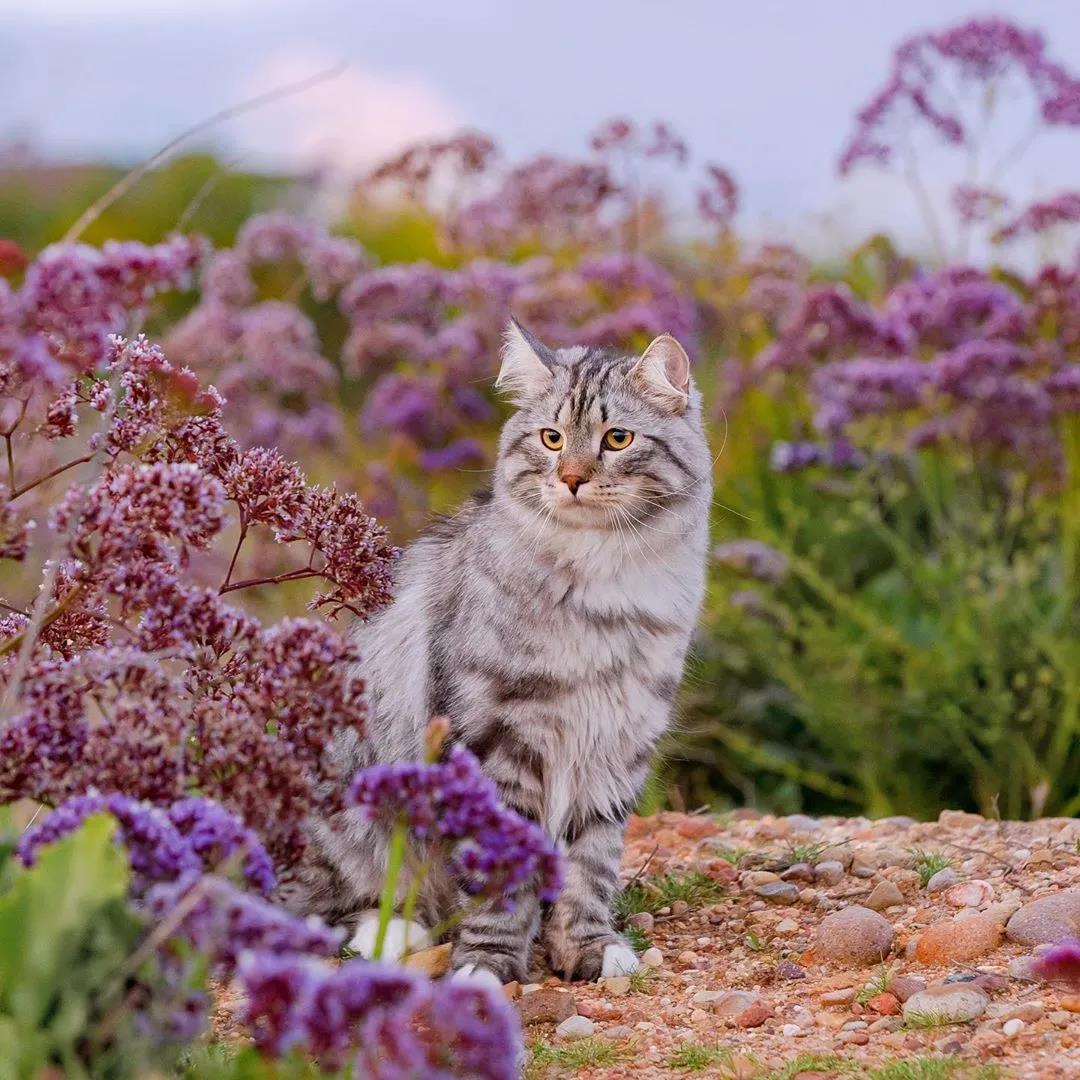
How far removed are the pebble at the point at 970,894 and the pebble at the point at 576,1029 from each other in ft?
3.52

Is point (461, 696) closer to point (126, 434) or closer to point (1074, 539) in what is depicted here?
point (126, 434)

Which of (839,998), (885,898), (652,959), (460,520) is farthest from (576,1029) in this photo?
(460,520)

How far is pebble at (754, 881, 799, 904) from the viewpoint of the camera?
12.9 ft

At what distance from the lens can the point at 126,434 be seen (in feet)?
10.3

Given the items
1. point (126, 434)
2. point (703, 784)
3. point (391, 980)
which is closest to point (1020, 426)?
point (703, 784)

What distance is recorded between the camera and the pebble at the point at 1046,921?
3365mm

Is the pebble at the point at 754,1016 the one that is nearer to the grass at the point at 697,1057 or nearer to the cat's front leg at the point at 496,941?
the grass at the point at 697,1057

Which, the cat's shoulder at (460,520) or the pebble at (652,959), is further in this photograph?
the cat's shoulder at (460,520)

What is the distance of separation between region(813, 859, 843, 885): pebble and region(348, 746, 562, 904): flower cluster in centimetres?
173

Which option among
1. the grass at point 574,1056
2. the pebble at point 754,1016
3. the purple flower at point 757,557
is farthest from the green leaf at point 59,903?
the purple flower at point 757,557

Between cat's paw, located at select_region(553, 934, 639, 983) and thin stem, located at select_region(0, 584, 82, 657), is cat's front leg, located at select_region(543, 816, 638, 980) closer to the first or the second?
cat's paw, located at select_region(553, 934, 639, 983)

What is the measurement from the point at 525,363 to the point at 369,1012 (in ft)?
7.89

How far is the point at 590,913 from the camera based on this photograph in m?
3.67

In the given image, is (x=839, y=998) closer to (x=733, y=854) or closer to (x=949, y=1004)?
(x=949, y=1004)
